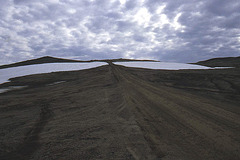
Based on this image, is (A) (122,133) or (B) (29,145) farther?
(A) (122,133)

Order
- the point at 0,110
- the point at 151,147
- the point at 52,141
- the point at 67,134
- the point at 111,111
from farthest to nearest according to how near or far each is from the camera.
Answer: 1. the point at 0,110
2. the point at 111,111
3. the point at 67,134
4. the point at 52,141
5. the point at 151,147

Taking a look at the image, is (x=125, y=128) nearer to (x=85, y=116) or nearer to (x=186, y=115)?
(x=85, y=116)

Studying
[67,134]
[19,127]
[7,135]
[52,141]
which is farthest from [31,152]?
[19,127]

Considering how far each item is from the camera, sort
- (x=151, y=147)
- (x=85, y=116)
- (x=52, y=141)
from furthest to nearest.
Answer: (x=85, y=116), (x=52, y=141), (x=151, y=147)

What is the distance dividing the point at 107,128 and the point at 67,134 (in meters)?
0.88

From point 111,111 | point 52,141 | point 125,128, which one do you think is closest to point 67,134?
point 52,141

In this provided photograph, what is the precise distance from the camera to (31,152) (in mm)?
2412

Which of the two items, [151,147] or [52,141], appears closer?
[151,147]

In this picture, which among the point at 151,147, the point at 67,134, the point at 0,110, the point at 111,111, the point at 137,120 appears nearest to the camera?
the point at 151,147

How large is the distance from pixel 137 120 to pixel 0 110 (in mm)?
5087

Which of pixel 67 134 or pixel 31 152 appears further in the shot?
pixel 67 134

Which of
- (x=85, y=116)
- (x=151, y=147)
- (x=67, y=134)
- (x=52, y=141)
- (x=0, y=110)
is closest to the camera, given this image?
(x=151, y=147)

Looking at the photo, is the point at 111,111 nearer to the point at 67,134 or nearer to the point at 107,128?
the point at 107,128

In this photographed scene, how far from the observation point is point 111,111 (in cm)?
425
